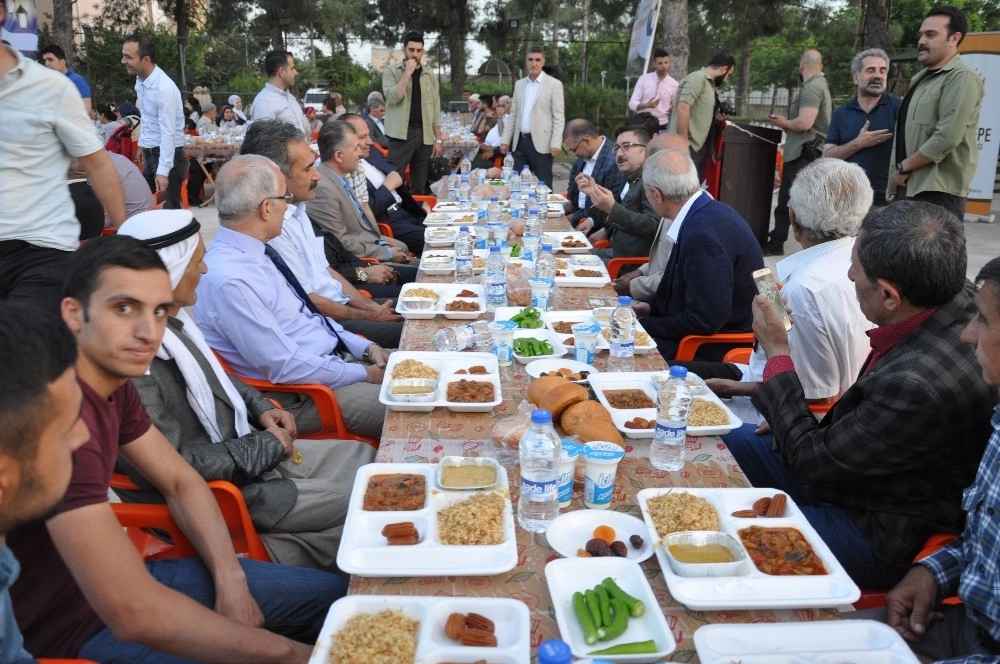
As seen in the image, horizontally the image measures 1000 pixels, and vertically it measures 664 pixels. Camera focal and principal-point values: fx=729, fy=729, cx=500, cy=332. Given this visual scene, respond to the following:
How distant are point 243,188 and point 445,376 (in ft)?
4.22

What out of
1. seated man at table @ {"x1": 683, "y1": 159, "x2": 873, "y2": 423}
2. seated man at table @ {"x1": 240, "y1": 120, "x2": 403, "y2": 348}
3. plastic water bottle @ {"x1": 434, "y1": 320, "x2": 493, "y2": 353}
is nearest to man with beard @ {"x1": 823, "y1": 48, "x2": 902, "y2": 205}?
seated man at table @ {"x1": 683, "y1": 159, "x2": 873, "y2": 423}

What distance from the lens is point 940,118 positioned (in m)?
5.41

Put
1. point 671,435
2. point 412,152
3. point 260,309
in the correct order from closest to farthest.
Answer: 1. point 671,435
2. point 260,309
3. point 412,152

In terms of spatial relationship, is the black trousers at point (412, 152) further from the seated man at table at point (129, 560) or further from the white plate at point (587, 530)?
the white plate at point (587, 530)

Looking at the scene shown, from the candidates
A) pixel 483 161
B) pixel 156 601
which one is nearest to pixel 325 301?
pixel 156 601

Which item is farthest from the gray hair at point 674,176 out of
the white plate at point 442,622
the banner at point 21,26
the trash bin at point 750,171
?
the banner at point 21,26

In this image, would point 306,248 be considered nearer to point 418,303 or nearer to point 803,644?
point 418,303

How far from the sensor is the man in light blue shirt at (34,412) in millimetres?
1076

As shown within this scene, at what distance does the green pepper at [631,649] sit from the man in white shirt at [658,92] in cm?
959

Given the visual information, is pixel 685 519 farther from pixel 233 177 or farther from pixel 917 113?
pixel 917 113

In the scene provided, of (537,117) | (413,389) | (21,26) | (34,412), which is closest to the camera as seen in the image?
(34,412)

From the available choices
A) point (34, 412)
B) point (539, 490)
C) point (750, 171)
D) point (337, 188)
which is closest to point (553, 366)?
point (539, 490)

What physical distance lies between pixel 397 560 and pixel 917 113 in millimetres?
5618

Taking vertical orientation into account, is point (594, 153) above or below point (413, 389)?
above
